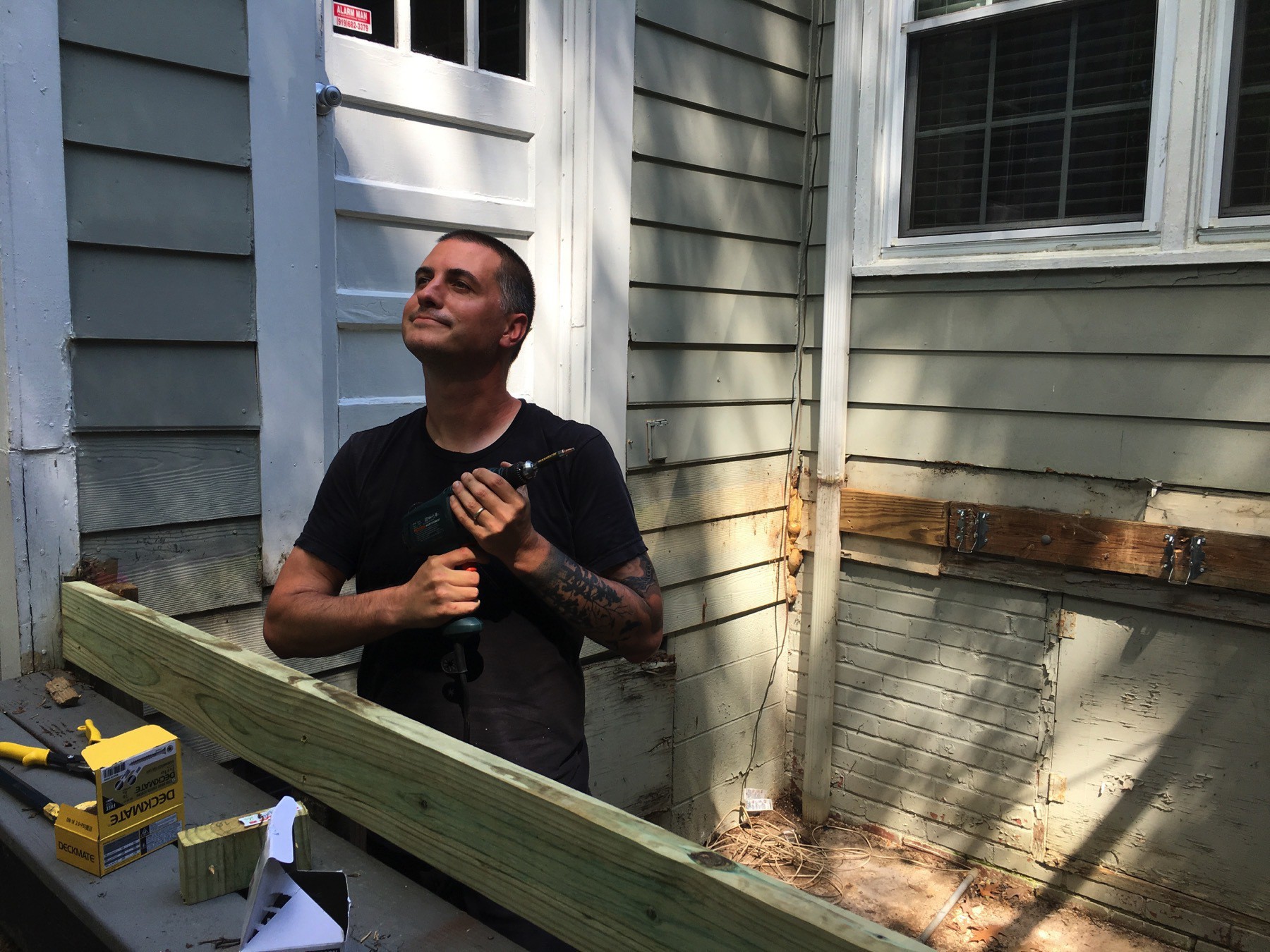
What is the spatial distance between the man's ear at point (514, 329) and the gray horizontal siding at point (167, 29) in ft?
3.56

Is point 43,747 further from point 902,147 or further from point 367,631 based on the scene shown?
point 902,147

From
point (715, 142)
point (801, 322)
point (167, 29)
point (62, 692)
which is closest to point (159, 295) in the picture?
point (167, 29)

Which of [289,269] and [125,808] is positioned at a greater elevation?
[289,269]

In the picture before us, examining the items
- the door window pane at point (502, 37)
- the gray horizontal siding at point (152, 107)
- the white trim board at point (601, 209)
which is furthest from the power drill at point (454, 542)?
the door window pane at point (502, 37)

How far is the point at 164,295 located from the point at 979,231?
115 inches

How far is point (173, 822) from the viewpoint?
1.57 metres

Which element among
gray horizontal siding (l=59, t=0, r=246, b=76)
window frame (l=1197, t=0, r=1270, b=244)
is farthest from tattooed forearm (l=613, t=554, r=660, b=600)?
window frame (l=1197, t=0, r=1270, b=244)

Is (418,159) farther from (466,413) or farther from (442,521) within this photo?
(442,521)

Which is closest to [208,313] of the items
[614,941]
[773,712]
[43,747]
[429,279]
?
[429,279]

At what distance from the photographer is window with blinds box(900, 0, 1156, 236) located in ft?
11.4

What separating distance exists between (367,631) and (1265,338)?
9.64 ft

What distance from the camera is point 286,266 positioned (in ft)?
8.34

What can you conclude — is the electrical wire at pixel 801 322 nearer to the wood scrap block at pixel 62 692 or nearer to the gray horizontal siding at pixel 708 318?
the gray horizontal siding at pixel 708 318

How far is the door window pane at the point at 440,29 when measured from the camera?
115 inches
